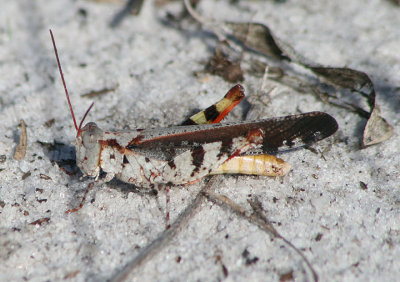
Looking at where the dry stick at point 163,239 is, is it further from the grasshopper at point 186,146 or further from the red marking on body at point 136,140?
the red marking on body at point 136,140

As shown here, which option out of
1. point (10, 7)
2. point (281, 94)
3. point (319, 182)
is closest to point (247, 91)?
point (281, 94)

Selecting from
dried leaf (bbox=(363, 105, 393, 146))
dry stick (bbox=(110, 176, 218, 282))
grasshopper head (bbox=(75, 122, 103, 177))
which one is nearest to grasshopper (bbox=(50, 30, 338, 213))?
grasshopper head (bbox=(75, 122, 103, 177))

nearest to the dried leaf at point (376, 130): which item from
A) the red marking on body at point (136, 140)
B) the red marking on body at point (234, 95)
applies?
the red marking on body at point (234, 95)

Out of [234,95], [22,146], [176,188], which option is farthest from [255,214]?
[22,146]

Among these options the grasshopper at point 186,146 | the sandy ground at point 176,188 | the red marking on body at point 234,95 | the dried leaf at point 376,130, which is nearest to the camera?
the sandy ground at point 176,188

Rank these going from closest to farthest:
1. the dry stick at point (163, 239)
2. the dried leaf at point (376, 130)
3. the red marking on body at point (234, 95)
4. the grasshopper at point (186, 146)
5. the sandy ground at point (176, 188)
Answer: the dry stick at point (163, 239), the sandy ground at point (176, 188), the grasshopper at point (186, 146), the red marking on body at point (234, 95), the dried leaf at point (376, 130)

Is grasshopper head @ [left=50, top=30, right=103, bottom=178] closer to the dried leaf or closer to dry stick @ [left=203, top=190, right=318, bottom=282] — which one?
dry stick @ [left=203, top=190, right=318, bottom=282]

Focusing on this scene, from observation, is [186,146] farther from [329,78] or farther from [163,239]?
[329,78]

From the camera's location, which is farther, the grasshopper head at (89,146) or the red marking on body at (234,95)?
the red marking on body at (234,95)
